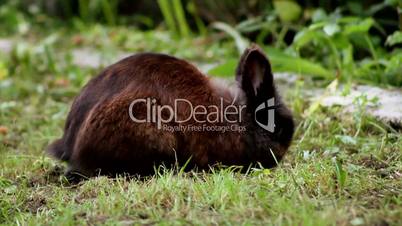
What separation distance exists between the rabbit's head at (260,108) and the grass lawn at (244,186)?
14 cm

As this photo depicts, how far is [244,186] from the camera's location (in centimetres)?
306

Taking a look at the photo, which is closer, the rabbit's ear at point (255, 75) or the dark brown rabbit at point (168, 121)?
the dark brown rabbit at point (168, 121)

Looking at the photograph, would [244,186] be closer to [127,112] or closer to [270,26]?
[127,112]

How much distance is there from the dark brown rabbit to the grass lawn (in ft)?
0.41

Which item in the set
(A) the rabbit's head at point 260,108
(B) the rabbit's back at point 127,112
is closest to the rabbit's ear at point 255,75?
(A) the rabbit's head at point 260,108

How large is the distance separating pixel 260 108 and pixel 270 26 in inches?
109

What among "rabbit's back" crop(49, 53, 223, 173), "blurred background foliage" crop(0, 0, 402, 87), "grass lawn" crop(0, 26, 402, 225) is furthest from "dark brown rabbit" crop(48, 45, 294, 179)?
"blurred background foliage" crop(0, 0, 402, 87)

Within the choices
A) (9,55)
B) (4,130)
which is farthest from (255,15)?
(4,130)

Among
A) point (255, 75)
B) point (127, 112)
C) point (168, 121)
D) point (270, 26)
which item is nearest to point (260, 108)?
point (255, 75)

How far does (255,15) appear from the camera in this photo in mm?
7113

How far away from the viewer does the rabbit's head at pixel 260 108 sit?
12.1 feet

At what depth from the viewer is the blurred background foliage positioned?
5.07 m

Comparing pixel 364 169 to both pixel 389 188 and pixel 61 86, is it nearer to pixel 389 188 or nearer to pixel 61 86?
pixel 389 188

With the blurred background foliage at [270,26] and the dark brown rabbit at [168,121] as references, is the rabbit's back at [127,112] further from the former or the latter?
the blurred background foliage at [270,26]
